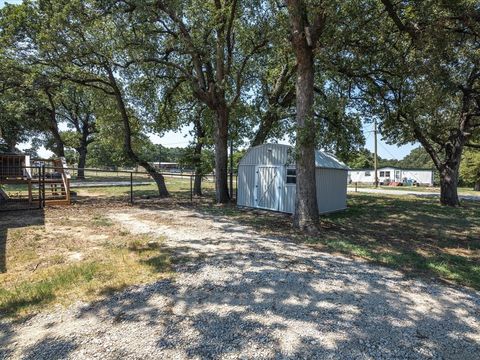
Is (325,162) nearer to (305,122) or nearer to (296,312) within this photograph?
(305,122)

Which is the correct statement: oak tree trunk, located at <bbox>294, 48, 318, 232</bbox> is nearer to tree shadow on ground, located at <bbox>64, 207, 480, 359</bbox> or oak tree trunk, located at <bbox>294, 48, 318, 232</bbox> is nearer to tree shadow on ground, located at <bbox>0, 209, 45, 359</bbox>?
tree shadow on ground, located at <bbox>64, 207, 480, 359</bbox>

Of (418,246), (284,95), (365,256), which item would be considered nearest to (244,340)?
(365,256)

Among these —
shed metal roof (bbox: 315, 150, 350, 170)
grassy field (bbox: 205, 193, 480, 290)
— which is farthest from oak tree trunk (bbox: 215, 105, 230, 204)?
shed metal roof (bbox: 315, 150, 350, 170)

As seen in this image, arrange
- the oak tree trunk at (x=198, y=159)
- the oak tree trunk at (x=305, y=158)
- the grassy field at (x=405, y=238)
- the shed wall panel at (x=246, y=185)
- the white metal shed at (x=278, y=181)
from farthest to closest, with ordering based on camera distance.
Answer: the oak tree trunk at (x=198, y=159)
the shed wall panel at (x=246, y=185)
the white metal shed at (x=278, y=181)
the oak tree trunk at (x=305, y=158)
the grassy field at (x=405, y=238)

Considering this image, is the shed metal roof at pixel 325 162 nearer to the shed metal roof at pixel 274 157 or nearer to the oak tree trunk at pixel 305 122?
the shed metal roof at pixel 274 157

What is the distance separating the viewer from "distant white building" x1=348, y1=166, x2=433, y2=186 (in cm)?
4100

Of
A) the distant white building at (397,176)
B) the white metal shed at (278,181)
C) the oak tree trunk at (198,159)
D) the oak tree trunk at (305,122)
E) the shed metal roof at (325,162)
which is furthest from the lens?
the distant white building at (397,176)

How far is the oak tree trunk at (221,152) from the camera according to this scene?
1305 cm

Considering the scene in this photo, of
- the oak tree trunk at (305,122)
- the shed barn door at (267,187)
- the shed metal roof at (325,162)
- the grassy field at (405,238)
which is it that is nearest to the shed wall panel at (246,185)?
the shed barn door at (267,187)

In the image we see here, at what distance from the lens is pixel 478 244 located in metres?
7.07

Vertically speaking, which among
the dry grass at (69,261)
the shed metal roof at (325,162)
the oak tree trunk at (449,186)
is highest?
the shed metal roof at (325,162)

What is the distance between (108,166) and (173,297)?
56.2 m

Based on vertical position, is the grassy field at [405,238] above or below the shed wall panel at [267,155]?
below

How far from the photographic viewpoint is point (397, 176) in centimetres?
4250
